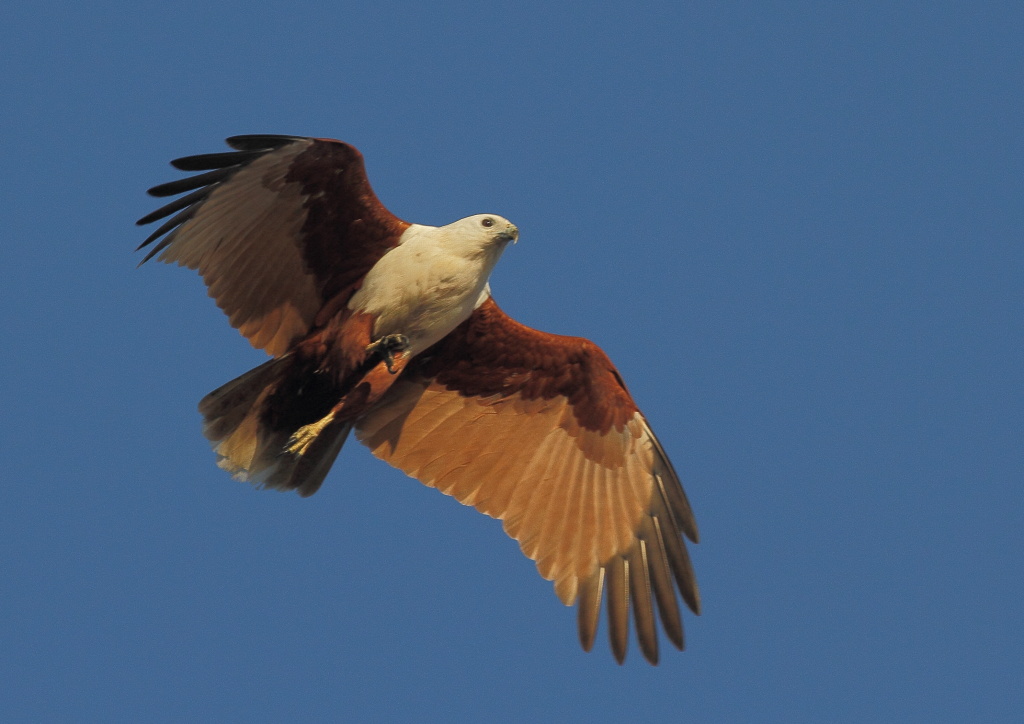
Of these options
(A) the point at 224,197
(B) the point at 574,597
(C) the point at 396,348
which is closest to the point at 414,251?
(C) the point at 396,348

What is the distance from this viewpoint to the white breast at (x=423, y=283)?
9.69 m

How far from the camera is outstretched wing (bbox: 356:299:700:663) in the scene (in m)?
10.3

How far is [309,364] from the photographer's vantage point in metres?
9.91

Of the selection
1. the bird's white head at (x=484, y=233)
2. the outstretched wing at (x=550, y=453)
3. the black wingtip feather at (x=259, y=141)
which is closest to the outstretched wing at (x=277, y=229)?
the black wingtip feather at (x=259, y=141)

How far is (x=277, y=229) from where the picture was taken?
383 inches

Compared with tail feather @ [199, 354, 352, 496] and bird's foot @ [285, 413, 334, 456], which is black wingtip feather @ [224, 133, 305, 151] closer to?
tail feather @ [199, 354, 352, 496]

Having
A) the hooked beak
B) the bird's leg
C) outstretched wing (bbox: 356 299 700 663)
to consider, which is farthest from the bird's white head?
the bird's leg

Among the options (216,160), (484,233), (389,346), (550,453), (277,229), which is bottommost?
(550,453)

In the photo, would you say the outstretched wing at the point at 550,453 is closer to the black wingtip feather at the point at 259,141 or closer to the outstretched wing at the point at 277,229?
the outstretched wing at the point at 277,229

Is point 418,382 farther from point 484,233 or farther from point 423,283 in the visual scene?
point 484,233

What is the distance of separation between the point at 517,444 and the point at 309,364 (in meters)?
1.93

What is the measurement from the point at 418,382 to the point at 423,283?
1.21m

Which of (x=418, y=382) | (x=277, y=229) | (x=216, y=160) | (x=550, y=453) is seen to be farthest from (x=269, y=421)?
(x=550, y=453)

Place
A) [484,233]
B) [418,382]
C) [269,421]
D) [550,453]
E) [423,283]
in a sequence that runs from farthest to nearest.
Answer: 1. [550,453]
2. [418,382]
3. [269,421]
4. [484,233]
5. [423,283]
